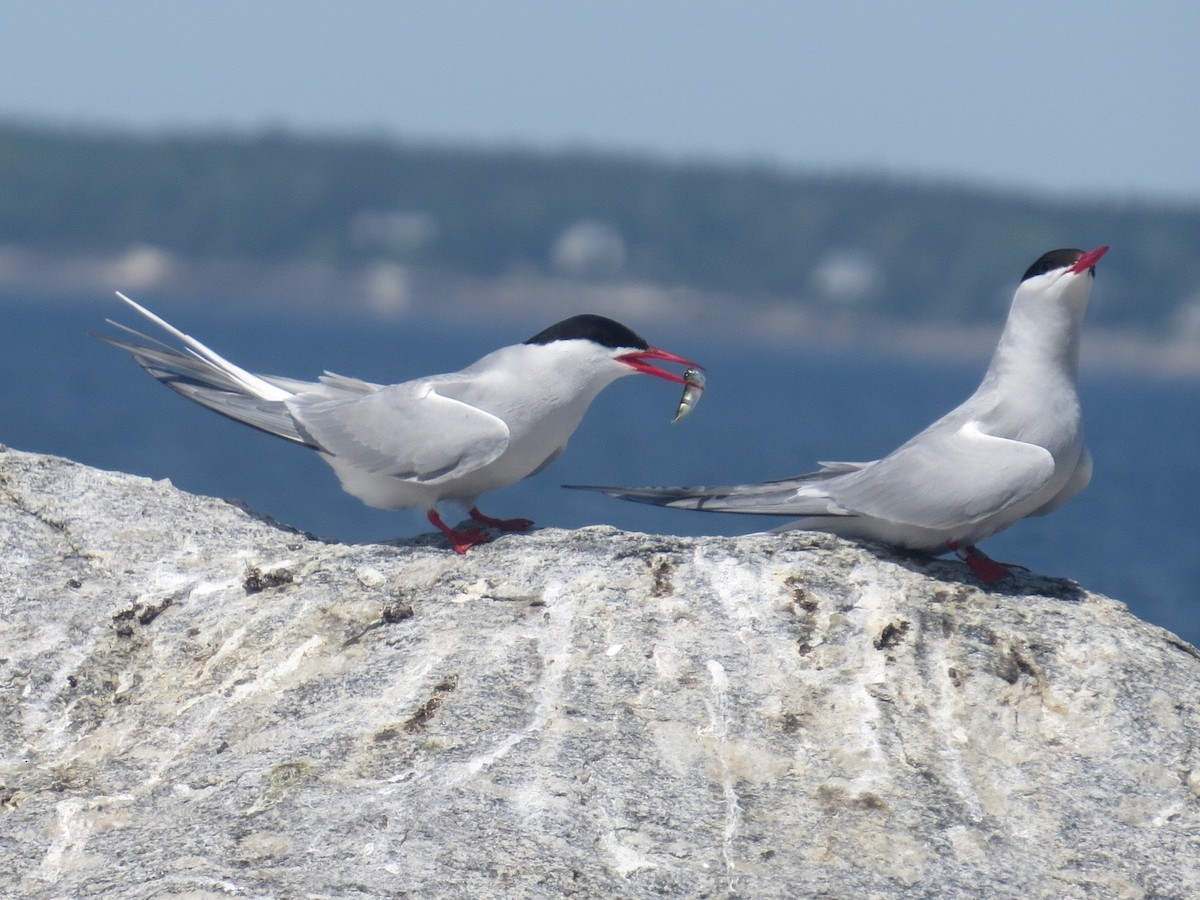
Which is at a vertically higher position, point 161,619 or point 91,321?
point 161,619

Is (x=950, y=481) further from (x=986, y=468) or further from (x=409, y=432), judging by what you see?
(x=409, y=432)

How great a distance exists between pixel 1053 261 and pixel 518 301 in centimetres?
11677

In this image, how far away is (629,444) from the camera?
167 ft

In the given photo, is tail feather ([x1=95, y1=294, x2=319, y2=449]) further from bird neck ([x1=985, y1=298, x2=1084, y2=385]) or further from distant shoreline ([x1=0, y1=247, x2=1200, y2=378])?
distant shoreline ([x1=0, y1=247, x2=1200, y2=378])

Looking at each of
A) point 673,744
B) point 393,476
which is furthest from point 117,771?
point 393,476

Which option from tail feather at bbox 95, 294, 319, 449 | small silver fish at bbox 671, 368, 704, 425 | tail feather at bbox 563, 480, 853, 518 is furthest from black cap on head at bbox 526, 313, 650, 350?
tail feather at bbox 95, 294, 319, 449

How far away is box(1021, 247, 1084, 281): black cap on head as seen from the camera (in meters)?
5.79

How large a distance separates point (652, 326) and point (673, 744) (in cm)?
11110

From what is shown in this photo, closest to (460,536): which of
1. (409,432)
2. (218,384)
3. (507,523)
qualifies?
(507,523)

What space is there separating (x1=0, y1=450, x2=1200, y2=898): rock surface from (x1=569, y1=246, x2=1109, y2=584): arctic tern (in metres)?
0.18

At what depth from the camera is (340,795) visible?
4.22 m

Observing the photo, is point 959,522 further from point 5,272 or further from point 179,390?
point 5,272

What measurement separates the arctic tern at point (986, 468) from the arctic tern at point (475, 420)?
0.39 metres

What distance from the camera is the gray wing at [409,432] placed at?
19.3 feet
